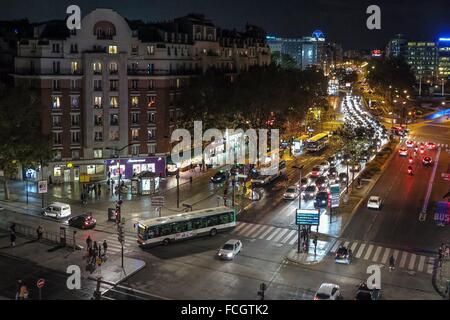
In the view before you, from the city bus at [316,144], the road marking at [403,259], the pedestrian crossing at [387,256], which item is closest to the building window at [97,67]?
the pedestrian crossing at [387,256]

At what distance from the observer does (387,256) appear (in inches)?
1847

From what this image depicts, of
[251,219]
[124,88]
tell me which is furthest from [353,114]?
[251,219]

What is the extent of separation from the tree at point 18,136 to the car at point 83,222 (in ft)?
39.4

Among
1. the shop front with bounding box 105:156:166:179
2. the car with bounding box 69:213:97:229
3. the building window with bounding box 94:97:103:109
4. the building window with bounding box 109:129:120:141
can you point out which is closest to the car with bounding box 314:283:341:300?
the car with bounding box 69:213:97:229

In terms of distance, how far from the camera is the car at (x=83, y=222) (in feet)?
178

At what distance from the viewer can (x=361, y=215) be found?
59625mm

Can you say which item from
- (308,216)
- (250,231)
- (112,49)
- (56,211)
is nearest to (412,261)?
(308,216)

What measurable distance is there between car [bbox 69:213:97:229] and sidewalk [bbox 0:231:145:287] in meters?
5.40

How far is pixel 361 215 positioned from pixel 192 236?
19.2 metres

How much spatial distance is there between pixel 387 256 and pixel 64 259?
86.2 feet

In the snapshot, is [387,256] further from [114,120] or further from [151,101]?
[151,101]

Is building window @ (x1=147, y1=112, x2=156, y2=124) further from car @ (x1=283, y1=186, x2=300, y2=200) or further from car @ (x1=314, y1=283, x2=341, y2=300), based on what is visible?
car @ (x1=314, y1=283, x2=341, y2=300)

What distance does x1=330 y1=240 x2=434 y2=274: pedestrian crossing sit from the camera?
146ft

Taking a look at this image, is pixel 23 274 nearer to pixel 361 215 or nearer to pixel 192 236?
pixel 192 236
